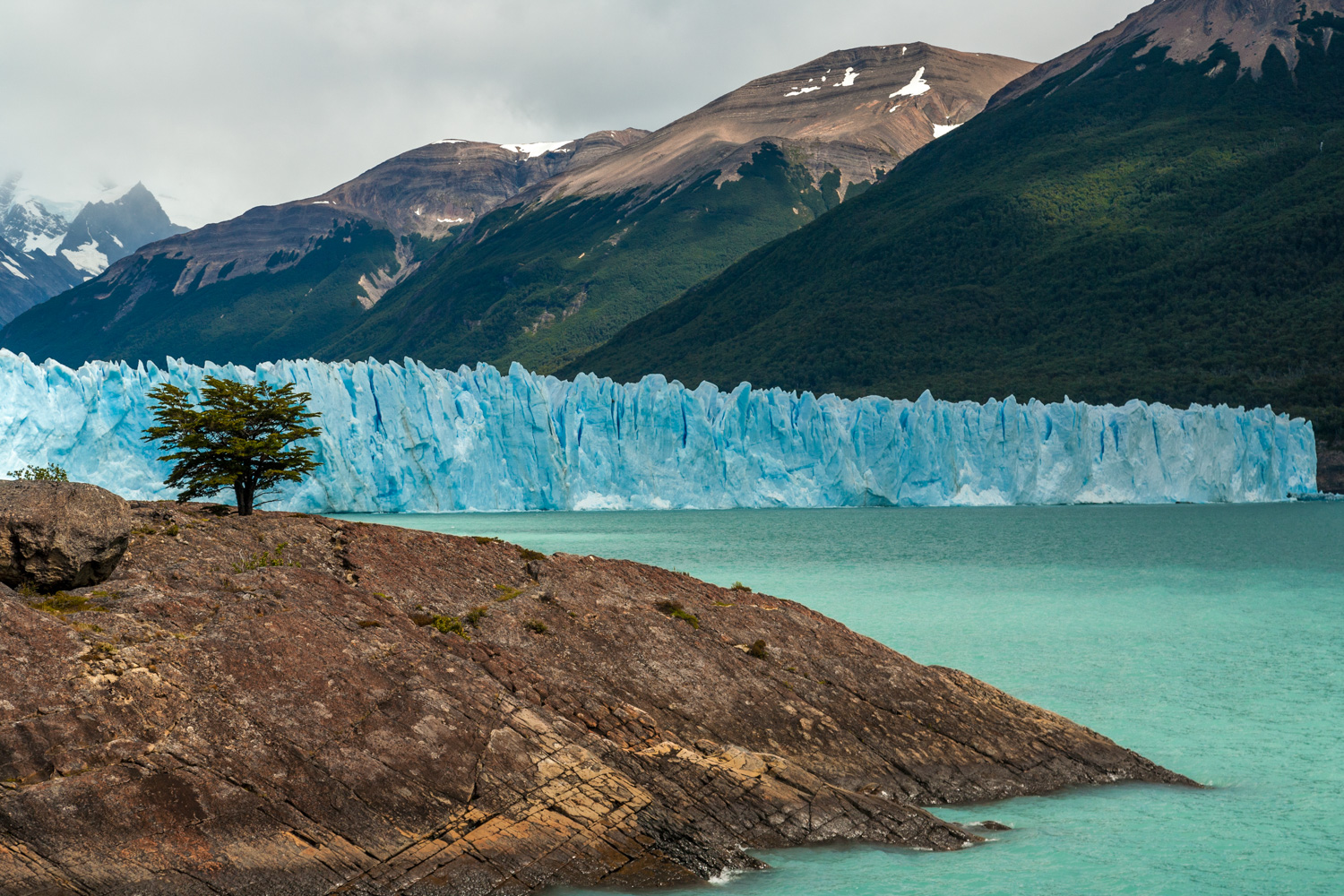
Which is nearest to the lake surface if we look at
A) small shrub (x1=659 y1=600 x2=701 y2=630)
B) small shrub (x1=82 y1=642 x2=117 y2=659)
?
small shrub (x1=659 y1=600 x2=701 y2=630)

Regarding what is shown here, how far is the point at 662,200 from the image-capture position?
151750mm

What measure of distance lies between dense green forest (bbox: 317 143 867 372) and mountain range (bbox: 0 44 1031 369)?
0.29 metres

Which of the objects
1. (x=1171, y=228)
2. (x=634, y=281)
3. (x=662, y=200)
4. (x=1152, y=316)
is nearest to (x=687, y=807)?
(x=1152, y=316)

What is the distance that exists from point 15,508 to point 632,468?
44.2m

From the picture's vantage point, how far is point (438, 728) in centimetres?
787

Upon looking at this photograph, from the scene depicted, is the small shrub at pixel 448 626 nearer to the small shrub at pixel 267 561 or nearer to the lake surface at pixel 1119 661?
the small shrub at pixel 267 561

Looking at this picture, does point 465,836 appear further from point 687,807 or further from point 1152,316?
point 1152,316

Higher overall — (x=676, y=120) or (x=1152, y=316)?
(x=676, y=120)

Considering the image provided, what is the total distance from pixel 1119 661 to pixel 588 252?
135596mm

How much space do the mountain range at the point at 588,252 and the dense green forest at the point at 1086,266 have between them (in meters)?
28.6

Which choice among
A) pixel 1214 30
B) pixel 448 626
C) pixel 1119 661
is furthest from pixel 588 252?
pixel 448 626

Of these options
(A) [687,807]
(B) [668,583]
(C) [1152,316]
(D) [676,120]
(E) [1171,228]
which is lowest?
(A) [687,807]

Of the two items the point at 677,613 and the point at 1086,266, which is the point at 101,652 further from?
the point at 1086,266

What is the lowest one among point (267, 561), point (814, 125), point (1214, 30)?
point (267, 561)
